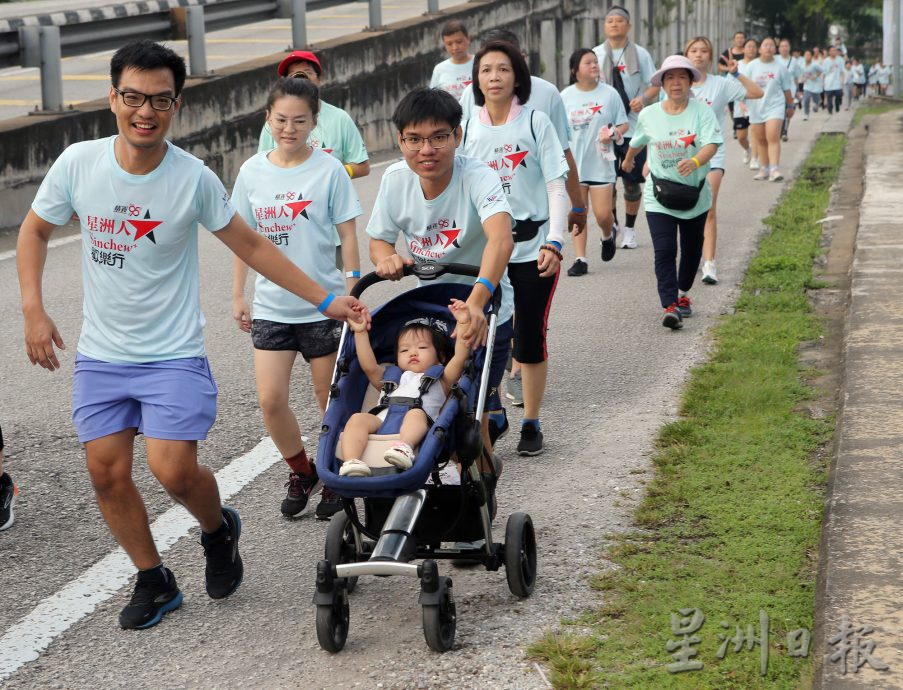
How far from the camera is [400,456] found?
4078mm

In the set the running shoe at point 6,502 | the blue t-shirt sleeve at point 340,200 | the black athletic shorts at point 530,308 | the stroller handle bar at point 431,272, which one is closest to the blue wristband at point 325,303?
the stroller handle bar at point 431,272

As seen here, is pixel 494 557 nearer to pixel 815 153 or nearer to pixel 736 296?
pixel 736 296

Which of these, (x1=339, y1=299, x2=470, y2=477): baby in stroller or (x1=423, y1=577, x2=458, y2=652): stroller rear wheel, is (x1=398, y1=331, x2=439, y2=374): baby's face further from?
(x1=423, y1=577, x2=458, y2=652): stroller rear wheel

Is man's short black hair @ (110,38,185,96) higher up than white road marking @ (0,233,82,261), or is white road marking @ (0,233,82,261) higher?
man's short black hair @ (110,38,185,96)

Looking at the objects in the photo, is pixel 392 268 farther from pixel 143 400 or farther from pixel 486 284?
pixel 143 400

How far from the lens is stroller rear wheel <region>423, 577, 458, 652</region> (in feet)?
13.0

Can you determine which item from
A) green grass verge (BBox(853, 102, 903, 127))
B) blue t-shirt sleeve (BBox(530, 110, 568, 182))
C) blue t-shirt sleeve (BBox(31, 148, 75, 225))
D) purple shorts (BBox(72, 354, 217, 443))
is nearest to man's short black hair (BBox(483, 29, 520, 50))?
blue t-shirt sleeve (BBox(530, 110, 568, 182))

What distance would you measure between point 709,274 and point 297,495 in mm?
5901

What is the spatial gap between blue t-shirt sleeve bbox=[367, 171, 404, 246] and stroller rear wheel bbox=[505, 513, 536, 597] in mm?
1264

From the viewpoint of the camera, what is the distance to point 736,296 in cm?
1004

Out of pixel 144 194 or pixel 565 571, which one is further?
pixel 565 571

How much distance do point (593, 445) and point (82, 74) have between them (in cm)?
1547

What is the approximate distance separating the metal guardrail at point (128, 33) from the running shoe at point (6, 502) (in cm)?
832

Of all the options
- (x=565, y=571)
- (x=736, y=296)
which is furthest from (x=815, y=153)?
(x=565, y=571)
